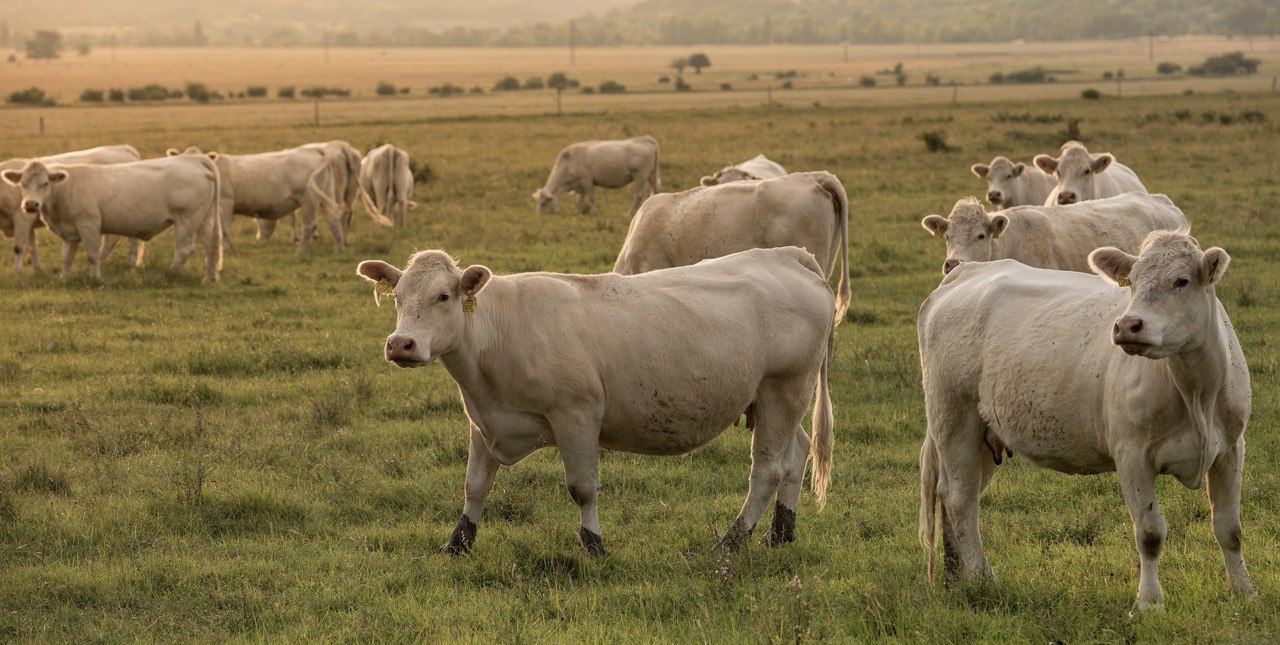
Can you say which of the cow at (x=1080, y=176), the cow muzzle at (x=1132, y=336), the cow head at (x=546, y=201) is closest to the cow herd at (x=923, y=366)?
the cow muzzle at (x=1132, y=336)

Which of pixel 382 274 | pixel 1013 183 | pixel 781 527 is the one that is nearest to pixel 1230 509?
pixel 781 527

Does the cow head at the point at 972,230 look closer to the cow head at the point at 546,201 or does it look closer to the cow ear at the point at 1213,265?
the cow ear at the point at 1213,265

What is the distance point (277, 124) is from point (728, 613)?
4521 cm

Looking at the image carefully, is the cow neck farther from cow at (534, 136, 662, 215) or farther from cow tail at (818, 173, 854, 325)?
cow at (534, 136, 662, 215)

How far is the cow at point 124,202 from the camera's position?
1592 cm

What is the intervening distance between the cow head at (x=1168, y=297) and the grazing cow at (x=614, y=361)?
242cm

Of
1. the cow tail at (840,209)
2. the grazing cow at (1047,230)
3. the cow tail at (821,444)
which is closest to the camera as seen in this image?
the cow tail at (821,444)

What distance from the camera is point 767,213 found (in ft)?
38.3

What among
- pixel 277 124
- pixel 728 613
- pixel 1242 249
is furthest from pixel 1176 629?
pixel 277 124

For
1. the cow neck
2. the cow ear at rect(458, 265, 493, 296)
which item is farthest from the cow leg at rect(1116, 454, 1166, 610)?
the cow ear at rect(458, 265, 493, 296)

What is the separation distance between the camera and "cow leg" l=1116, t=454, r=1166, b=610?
17.2 feet

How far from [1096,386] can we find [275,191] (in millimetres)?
15994

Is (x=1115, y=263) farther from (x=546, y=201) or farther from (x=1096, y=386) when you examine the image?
(x=546, y=201)

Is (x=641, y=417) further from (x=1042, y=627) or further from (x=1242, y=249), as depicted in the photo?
(x=1242, y=249)
